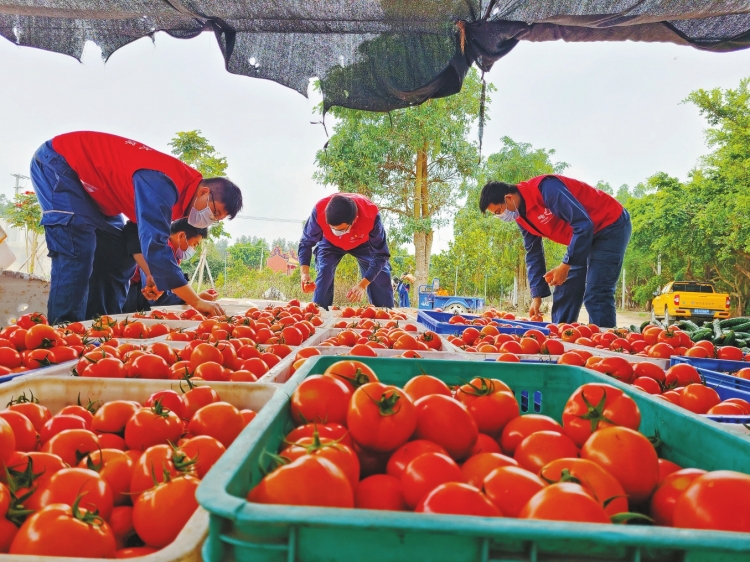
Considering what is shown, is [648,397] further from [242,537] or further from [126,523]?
[126,523]

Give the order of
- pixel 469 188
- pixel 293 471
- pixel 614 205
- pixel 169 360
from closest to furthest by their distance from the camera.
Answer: pixel 293 471
pixel 169 360
pixel 614 205
pixel 469 188

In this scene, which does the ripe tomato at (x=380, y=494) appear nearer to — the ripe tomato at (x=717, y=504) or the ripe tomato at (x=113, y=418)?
the ripe tomato at (x=717, y=504)

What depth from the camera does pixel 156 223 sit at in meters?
3.14

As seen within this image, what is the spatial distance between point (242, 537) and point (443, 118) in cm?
1416

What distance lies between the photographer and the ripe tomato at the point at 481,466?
2.80ft

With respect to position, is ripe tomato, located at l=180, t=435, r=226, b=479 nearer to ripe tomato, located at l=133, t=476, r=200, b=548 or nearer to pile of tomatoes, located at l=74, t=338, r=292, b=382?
ripe tomato, located at l=133, t=476, r=200, b=548

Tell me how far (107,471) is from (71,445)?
6.5 inches

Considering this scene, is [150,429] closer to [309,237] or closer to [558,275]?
[558,275]

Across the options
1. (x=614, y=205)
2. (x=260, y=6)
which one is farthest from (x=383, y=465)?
(x=614, y=205)

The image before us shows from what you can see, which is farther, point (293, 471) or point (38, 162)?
point (38, 162)

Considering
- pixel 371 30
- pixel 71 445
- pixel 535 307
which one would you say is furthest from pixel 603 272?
pixel 71 445

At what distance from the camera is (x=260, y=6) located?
329 cm

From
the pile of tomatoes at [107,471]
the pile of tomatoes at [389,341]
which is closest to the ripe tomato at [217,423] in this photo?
the pile of tomatoes at [107,471]

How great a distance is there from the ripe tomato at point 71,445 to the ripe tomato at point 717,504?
45.7 inches
